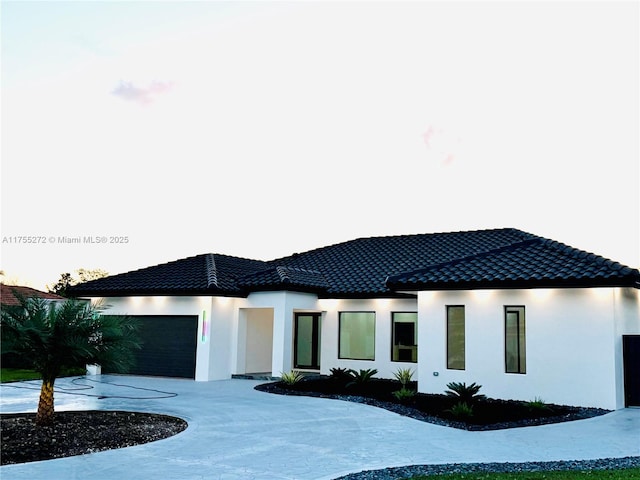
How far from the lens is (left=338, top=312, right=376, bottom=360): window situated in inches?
847

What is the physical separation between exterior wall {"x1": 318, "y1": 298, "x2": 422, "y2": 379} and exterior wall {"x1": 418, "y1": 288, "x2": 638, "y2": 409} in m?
3.62

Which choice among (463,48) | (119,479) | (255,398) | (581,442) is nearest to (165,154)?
(255,398)

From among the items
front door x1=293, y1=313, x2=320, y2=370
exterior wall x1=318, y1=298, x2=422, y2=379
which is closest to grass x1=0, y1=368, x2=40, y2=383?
front door x1=293, y1=313, x2=320, y2=370

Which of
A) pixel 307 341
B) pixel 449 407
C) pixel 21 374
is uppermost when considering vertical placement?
pixel 307 341

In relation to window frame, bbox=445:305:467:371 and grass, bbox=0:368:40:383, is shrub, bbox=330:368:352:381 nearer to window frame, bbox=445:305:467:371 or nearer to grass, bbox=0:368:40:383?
window frame, bbox=445:305:467:371

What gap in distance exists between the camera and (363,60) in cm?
Answer: 1628

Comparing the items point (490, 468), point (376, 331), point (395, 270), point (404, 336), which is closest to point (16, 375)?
point (376, 331)

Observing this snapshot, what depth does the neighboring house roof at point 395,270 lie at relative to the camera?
15.4m

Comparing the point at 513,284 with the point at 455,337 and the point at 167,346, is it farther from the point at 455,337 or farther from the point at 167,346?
the point at 167,346

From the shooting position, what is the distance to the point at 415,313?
20.7 meters

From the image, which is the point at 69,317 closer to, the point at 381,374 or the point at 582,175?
the point at 381,374

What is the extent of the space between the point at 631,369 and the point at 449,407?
206 inches

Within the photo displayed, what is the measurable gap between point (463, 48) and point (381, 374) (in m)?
11.8

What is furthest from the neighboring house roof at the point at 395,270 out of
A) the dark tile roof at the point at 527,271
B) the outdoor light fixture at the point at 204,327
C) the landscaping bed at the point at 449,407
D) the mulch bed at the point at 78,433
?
the mulch bed at the point at 78,433
